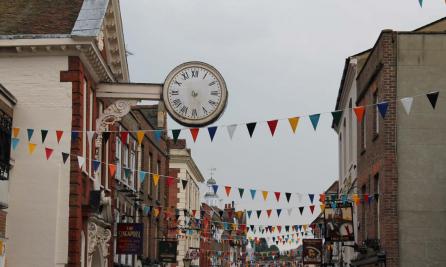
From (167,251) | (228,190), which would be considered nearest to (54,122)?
(228,190)

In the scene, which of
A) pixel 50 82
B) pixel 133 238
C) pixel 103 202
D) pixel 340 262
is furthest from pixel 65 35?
pixel 340 262

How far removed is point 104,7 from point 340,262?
61.2 ft

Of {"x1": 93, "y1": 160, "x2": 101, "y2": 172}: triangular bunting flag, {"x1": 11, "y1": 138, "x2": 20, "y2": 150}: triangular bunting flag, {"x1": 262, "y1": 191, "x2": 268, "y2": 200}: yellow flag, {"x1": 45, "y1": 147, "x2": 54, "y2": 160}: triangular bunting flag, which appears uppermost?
{"x1": 11, "y1": 138, "x2": 20, "y2": 150}: triangular bunting flag

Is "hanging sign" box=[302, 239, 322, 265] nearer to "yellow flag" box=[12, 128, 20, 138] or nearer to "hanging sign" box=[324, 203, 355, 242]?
"hanging sign" box=[324, 203, 355, 242]

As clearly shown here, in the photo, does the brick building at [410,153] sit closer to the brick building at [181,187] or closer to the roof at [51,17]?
the roof at [51,17]

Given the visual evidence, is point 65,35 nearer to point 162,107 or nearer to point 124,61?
point 162,107

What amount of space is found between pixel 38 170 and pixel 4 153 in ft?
4.08

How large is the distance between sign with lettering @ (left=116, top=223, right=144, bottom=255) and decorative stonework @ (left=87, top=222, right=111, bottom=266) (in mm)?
2574

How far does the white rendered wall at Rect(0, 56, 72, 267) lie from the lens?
22.9m

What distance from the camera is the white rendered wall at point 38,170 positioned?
2291cm

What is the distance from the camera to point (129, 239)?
30.4m

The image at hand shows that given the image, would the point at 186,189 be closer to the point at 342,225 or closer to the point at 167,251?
the point at 167,251

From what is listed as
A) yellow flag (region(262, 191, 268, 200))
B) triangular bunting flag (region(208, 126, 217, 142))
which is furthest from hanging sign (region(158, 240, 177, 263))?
triangular bunting flag (region(208, 126, 217, 142))

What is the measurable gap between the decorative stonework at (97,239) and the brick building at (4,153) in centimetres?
287
